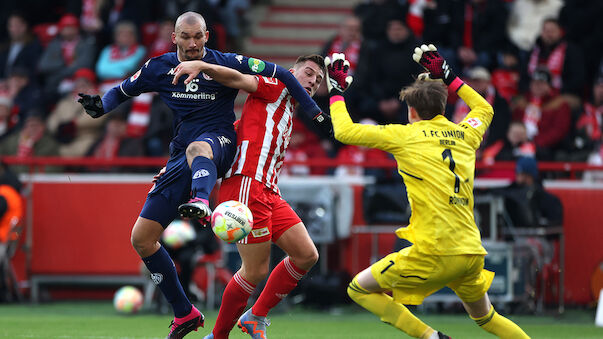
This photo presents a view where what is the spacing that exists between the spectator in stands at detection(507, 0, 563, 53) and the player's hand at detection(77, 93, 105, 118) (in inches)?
386

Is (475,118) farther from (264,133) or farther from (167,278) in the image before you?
(167,278)

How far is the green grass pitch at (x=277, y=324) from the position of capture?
30.3 ft

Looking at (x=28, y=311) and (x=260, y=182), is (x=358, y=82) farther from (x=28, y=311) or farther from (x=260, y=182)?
(x=260, y=182)

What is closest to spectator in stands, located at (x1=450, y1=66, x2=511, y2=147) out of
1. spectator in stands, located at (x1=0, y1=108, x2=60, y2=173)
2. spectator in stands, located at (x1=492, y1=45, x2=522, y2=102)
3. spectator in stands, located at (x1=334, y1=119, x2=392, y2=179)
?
spectator in stands, located at (x1=334, y1=119, x2=392, y2=179)

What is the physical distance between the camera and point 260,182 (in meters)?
7.27

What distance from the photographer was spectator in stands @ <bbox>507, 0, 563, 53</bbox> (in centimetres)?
1584

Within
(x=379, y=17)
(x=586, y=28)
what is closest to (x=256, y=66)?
(x=379, y=17)

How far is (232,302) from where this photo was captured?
7.34 metres

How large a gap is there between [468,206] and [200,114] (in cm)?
212

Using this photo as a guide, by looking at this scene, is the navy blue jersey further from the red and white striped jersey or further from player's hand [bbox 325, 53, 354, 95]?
player's hand [bbox 325, 53, 354, 95]

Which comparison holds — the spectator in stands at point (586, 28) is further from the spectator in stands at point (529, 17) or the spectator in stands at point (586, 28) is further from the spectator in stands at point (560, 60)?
the spectator in stands at point (529, 17)

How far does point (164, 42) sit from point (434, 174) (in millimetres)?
9640

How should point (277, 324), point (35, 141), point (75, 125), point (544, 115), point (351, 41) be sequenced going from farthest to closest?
point (351, 41) → point (75, 125) → point (35, 141) → point (544, 115) → point (277, 324)

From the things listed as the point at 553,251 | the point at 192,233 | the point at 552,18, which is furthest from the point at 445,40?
the point at 192,233
